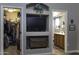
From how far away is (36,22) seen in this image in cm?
184

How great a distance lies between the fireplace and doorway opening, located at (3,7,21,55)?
0.17 metres

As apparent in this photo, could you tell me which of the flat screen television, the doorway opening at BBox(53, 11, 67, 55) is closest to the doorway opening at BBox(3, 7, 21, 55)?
the flat screen television

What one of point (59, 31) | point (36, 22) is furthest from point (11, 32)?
point (59, 31)

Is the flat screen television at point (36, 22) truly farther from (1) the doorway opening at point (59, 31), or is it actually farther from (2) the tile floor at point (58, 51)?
(2) the tile floor at point (58, 51)

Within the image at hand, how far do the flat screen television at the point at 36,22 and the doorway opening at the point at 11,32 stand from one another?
150mm

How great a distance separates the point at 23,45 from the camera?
1.84m

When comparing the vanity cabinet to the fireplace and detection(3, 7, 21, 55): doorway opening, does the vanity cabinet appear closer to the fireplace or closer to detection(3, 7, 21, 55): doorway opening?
the fireplace

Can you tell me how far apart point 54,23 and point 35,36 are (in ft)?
1.15

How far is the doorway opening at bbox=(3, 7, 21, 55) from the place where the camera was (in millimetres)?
1779

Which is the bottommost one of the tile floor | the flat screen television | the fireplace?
the tile floor

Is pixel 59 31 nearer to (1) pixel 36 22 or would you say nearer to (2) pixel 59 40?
(2) pixel 59 40
